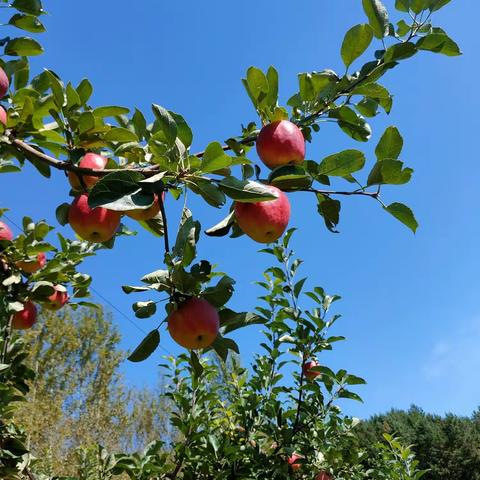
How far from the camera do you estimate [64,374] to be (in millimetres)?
15898

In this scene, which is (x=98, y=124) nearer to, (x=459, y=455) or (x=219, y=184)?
(x=219, y=184)

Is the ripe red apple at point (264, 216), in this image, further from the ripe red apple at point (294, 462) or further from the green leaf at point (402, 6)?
the ripe red apple at point (294, 462)

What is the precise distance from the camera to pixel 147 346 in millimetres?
1208

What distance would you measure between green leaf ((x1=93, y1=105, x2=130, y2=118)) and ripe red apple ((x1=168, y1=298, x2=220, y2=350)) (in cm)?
67

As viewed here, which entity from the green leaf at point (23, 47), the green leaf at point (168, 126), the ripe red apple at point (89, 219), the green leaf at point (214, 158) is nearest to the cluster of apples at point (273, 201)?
the green leaf at point (214, 158)

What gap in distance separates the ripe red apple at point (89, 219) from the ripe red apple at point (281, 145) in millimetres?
444

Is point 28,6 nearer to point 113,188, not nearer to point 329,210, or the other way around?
point 113,188

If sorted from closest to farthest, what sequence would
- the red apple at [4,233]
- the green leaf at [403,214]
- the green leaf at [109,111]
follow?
the green leaf at [403,214]
the green leaf at [109,111]
the red apple at [4,233]

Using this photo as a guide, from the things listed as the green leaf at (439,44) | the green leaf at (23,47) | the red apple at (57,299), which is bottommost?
the green leaf at (439,44)

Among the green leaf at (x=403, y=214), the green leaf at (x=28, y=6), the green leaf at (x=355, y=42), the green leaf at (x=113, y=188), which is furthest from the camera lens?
the green leaf at (x=28, y=6)

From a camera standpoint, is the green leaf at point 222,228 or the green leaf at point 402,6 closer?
the green leaf at point 222,228

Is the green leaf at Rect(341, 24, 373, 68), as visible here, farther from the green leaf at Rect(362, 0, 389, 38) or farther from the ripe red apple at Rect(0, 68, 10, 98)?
the ripe red apple at Rect(0, 68, 10, 98)

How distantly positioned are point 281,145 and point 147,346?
647 mm

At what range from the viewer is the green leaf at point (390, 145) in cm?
112
